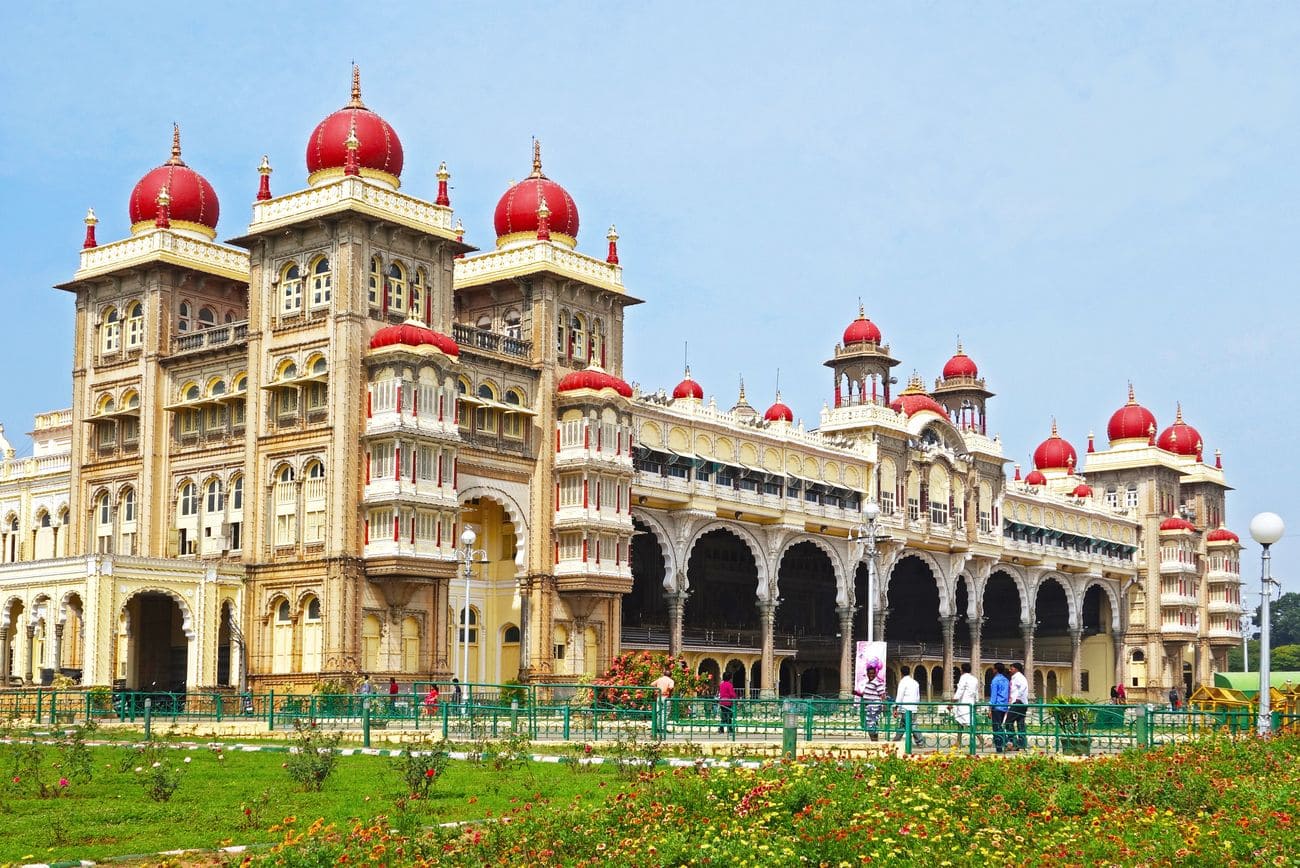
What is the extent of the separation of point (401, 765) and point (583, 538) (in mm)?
29209

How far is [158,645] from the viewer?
5100cm

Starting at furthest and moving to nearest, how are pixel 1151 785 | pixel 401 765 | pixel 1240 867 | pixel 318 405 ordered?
pixel 318 405, pixel 401 765, pixel 1151 785, pixel 1240 867

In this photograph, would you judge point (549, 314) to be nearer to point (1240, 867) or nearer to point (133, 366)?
point (133, 366)

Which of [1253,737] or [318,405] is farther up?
[318,405]

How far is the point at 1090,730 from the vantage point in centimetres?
2844

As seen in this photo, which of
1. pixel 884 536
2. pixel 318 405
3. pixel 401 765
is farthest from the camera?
pixel 884 536

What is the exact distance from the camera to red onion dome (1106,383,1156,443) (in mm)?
93375

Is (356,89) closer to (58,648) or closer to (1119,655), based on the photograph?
(58,648)

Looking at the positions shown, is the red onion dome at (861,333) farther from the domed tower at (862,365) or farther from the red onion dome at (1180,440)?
the red onion dome at (1180,440)

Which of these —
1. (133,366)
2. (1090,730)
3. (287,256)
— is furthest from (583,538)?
(1090,730)

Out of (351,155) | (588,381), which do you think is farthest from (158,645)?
(351,155)

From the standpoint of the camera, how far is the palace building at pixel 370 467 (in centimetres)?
4572

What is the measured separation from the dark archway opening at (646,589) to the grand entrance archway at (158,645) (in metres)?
19.6

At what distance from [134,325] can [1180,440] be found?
68.9 m
